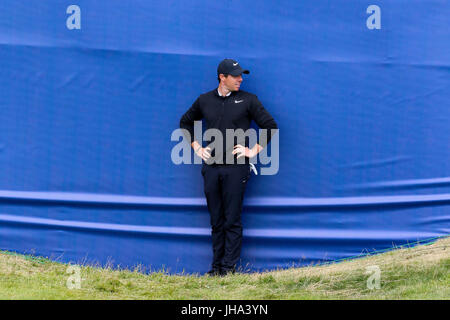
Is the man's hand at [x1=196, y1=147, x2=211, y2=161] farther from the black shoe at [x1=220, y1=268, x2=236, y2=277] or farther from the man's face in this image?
the black shoe at [x1=220, y1=268, x2=236, y2=277]

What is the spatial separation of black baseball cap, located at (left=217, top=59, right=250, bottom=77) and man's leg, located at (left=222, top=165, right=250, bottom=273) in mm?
762

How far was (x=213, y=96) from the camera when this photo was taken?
17.0 ft

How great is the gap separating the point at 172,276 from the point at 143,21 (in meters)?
2.20

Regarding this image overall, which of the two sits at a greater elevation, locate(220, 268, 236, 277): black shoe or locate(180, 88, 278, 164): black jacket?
locate(180, 88, 278, 164): black jacket

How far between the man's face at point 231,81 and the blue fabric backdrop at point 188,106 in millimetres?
312

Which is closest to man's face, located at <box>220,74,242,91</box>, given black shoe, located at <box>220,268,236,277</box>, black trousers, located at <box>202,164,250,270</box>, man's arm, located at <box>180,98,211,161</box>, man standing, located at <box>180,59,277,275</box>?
man standing, located at <box>180,59,277,275</box>

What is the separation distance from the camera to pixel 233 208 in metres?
5.13

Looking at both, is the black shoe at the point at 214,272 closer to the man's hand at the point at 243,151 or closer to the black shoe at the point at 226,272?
the black shoe at the point at 226,272

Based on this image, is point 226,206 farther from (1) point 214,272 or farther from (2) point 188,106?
(2) point 188,106

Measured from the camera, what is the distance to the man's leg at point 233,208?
5098 millimetres

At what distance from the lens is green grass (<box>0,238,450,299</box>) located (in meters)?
4.48

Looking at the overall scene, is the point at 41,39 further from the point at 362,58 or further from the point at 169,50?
the point at 362,58

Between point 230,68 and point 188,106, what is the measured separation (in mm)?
584

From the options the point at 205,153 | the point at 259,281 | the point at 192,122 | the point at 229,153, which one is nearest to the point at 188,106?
the point at 192,122
